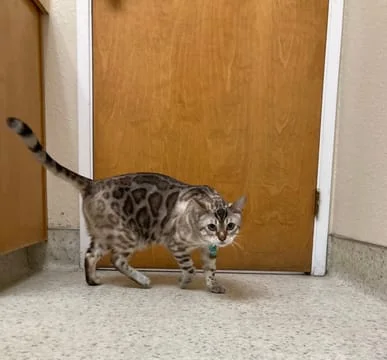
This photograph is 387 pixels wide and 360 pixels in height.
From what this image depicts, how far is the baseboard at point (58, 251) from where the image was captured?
4.74 feet

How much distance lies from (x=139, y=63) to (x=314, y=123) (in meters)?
0.68

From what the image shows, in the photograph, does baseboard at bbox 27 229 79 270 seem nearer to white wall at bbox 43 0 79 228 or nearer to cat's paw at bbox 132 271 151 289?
white wall at bbox 43 0 79 228

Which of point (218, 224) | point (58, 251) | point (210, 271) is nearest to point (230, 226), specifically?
point (218, 224)

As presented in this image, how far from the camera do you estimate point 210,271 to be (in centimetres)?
123

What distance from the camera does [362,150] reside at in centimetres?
128

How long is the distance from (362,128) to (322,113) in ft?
0.60

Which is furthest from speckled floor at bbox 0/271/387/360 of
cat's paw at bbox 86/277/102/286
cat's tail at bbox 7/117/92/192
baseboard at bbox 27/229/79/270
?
cat's tail at bbox 7/117/92/192

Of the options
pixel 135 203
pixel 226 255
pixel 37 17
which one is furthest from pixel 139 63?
pixel 226 255

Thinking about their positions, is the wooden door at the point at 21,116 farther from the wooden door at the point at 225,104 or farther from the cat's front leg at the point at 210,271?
the cat's front leg at the point at 210,271

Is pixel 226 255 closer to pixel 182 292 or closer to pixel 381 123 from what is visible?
pixel 182 292

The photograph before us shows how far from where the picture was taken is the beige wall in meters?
1.19

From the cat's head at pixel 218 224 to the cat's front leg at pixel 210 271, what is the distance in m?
0.11

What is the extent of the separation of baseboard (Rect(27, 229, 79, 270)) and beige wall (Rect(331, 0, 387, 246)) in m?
0.99

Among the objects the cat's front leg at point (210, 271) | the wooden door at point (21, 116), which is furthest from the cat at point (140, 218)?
the wooden door at point (21, 116)
